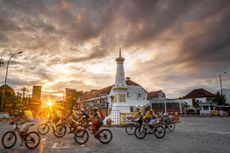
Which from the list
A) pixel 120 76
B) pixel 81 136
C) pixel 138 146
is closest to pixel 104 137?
pixel 81 136

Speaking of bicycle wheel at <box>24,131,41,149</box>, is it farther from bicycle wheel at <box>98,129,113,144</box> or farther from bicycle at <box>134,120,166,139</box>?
bicycle at <box>134,120,166,139</box>

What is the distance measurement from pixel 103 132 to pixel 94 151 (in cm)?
211

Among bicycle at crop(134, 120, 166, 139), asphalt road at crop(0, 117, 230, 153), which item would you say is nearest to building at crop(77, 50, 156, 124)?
bicycle at crop(134, 120, 166, 139)

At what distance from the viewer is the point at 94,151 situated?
26.7ft

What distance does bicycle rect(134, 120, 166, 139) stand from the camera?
12.2 m

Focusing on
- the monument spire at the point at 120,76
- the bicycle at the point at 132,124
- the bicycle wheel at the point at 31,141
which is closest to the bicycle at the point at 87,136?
the bicycle wheel at the point at 31,141

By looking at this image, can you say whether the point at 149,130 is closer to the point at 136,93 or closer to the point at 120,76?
the point at 120,76

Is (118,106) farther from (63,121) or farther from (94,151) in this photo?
(94,151)

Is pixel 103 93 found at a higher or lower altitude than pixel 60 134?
higher

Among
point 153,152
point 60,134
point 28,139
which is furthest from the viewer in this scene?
point 60,134

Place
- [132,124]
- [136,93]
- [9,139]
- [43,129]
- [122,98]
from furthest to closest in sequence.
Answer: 1. [136,93]
2. [122,98]
3. [43,129]
4. [132,124]
5. [9,139]

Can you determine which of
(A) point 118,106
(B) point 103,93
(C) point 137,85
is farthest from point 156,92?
(A) point 118,106

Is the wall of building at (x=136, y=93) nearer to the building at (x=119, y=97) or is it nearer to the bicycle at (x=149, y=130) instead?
the building at (x=119, y=97)

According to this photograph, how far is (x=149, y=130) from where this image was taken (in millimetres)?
12555
